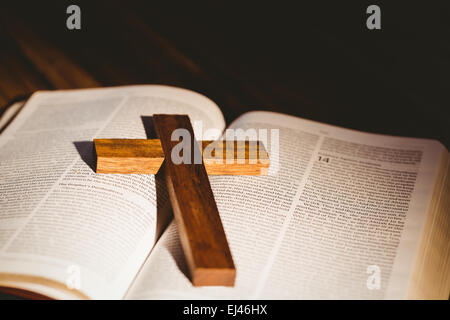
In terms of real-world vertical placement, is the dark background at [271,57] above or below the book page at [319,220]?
above

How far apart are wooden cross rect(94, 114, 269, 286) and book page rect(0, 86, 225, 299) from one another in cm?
4

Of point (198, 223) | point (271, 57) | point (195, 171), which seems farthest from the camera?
point (271, 57)

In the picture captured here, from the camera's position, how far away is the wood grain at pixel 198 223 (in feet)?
1.96

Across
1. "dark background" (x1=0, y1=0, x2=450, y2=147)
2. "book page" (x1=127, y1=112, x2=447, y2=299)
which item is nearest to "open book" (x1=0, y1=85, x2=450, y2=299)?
"book page" (x1=127, y1=112, x2=447, y2=299)

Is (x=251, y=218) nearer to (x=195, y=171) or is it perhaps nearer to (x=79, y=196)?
(x=195, y=171)

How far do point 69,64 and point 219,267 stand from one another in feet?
3.31

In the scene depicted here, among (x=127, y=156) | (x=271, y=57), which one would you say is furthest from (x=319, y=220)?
(x=271, y=57)

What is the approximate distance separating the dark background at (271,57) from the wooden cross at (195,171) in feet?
1.11

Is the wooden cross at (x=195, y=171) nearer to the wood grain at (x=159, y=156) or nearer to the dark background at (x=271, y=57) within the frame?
the wood grain at (x=159, y=156)

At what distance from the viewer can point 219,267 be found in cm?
59

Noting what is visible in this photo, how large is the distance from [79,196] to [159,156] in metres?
0.15

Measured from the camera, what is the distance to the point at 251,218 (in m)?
0.74

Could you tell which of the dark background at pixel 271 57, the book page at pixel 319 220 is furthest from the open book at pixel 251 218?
the dark background at pixel 271 57

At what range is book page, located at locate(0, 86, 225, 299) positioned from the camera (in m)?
0.63
